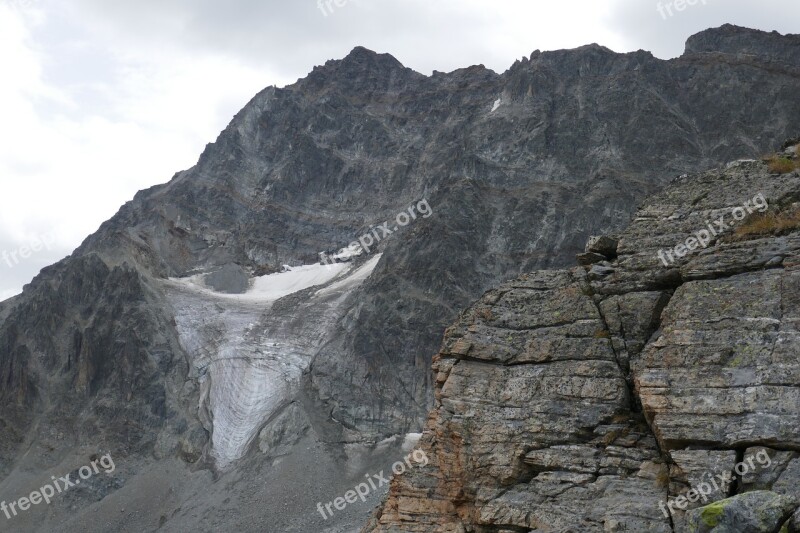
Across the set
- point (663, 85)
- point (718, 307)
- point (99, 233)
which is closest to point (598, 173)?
point (663, 85)

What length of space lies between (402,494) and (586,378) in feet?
17.6

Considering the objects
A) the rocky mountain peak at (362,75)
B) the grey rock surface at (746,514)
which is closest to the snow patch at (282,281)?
the rocky mountain peak at (362,75)

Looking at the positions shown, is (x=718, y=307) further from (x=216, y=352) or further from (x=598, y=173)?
(x=598, y=173)

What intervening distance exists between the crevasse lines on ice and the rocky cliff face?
67537 millimetres

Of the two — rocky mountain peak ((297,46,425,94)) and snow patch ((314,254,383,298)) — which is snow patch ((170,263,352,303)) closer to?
snow patch ((314,254,383,298))

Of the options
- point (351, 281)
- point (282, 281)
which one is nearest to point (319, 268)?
point (282, 281)

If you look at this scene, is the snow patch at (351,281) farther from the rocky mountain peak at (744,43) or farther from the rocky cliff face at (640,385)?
the rocky cliff face at (640,385)

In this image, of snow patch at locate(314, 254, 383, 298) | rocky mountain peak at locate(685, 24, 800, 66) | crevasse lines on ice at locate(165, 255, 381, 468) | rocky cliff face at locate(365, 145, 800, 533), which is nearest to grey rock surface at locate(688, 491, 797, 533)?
rocky cliff face at locate(365, 145, 800, 533)

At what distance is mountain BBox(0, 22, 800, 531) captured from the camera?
83688 mm

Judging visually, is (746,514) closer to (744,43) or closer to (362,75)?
(744,43)

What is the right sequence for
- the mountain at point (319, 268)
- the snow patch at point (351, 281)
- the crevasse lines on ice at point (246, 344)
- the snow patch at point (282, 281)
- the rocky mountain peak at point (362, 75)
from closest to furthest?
the mountain at point (319, 268), the crevasse lines on ice at point (246, 344), the snow patch at point (351, 281), the snow patch at point (282, 281), the rocky mountain peak at point (362, 75)

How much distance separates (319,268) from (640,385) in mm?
119897

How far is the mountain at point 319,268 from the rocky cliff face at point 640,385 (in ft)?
163

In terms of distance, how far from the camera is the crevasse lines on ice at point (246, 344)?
89438mm
